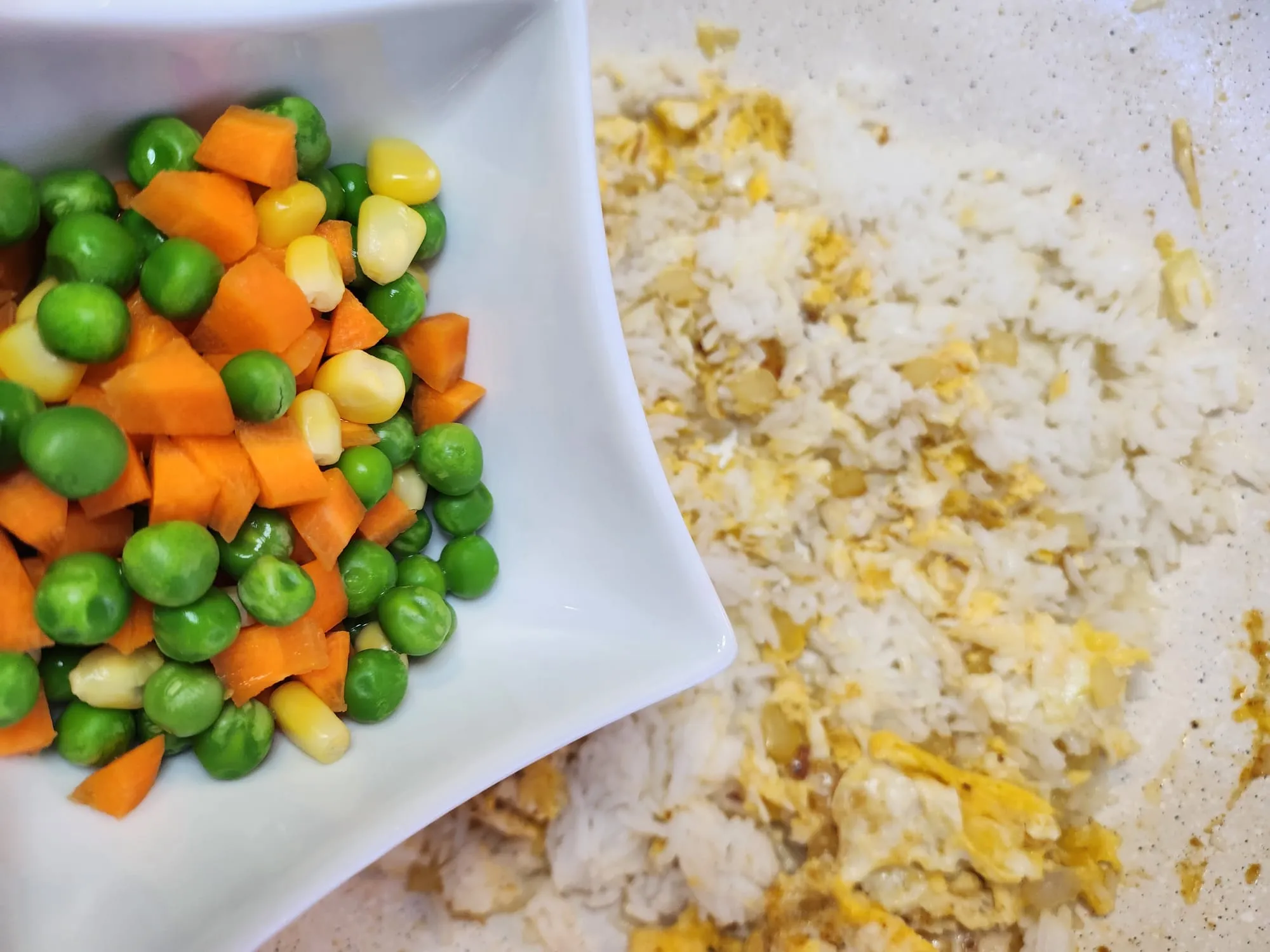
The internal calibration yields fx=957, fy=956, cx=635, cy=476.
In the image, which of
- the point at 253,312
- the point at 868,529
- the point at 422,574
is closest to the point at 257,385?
the point at 253,312

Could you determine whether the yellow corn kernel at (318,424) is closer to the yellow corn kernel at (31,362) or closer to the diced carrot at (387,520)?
the diced carrot at (387,520)

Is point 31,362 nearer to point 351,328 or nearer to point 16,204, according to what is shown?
point 16,204

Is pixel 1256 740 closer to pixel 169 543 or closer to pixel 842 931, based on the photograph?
pixel 842 931

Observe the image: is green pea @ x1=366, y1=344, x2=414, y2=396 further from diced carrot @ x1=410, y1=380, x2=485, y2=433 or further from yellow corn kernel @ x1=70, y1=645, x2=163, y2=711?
yellow corn kernel @ x1=70, y1=645, x2=163, y2=711

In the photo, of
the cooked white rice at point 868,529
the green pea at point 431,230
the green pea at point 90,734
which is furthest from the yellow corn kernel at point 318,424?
the cooked white rice at point 868,529

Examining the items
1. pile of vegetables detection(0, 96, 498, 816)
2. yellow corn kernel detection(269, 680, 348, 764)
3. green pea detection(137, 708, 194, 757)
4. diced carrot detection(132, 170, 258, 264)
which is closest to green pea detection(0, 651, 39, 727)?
pile of vegetables detection(0, 96, 498, 816)

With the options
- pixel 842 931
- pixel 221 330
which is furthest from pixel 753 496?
pixel 221 330
